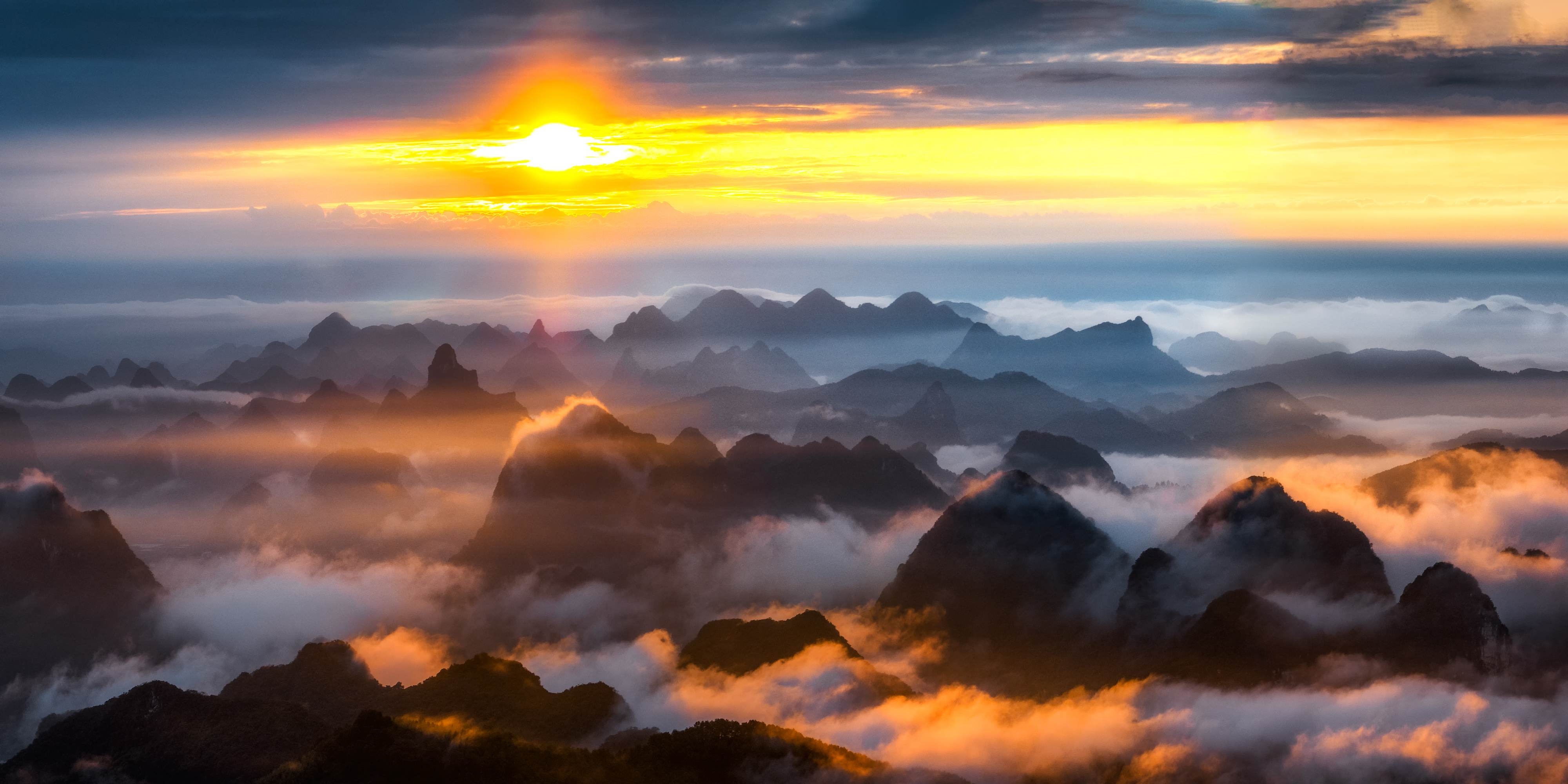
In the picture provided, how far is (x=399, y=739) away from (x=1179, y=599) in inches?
3856

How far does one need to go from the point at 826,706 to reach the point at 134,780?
64.4 meters

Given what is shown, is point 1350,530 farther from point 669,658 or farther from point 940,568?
point 669,658

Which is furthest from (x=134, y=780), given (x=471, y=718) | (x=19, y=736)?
(x=19, y=736)

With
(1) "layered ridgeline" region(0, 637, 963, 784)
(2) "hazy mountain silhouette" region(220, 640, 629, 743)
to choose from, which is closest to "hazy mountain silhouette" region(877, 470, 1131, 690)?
(1) "layered ridgeline" region(0, 637, 963, 784)

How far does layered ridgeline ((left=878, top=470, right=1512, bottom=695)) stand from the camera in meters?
135

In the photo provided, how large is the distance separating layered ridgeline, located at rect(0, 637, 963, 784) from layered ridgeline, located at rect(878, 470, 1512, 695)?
49.5 metres

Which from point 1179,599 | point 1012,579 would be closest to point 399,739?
point 1012,579

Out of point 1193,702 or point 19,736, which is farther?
point 19,736

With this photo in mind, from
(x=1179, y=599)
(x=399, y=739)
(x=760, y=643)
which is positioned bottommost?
(x=1179, y=599)

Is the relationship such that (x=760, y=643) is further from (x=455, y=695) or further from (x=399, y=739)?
(x=399, y=739)

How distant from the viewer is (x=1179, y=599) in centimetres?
15262

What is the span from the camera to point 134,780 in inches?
4377

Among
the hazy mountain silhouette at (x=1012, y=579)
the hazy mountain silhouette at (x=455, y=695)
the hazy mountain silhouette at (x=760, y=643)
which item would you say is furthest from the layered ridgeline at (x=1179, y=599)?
the hazy mountain silhouette at (x=455, y=695)

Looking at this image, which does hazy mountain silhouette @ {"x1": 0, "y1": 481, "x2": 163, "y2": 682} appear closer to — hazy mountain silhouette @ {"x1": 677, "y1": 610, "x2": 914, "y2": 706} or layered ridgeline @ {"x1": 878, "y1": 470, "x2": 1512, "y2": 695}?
hazy mountain silhouette @ {"x1": 677, "y1": 610, "x2": 914, "y2": 706}
